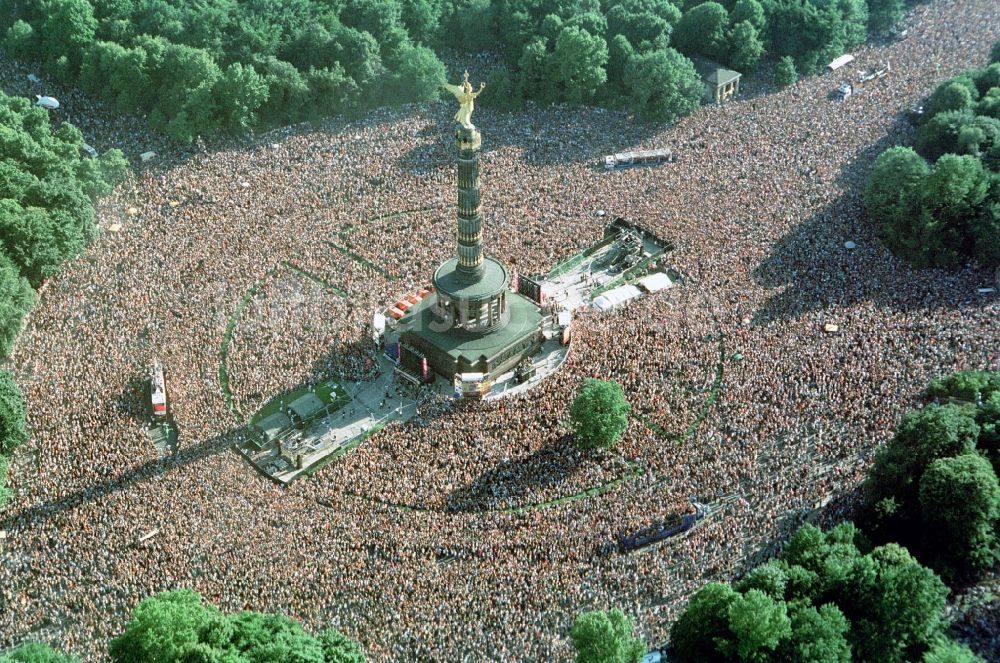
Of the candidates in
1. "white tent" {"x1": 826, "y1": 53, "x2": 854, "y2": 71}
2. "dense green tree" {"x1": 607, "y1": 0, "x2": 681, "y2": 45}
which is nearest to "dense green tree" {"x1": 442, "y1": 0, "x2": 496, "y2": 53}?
"dense green tree" {"x1": 607, "y1": 0, "x2": 681, "y2": 45}

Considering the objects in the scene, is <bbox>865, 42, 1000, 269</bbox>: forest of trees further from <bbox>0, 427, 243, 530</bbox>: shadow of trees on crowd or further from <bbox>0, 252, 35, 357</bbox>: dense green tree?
<bbox>0, 252, 35, 357</bbox>: dense green tree

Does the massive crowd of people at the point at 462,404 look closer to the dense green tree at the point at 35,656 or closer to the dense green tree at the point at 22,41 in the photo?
the dense green tree at the point at 35,656

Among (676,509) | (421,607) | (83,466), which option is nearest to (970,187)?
(676,509)

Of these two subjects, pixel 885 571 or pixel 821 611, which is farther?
pixel 885 571

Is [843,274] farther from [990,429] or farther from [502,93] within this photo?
[502,93]

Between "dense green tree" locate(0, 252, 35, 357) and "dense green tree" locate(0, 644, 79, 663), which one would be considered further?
"dense green tree" locate(0, 252, 35, 357)

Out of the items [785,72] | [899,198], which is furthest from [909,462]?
[785,72]

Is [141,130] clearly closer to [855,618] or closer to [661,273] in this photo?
[661,273]
